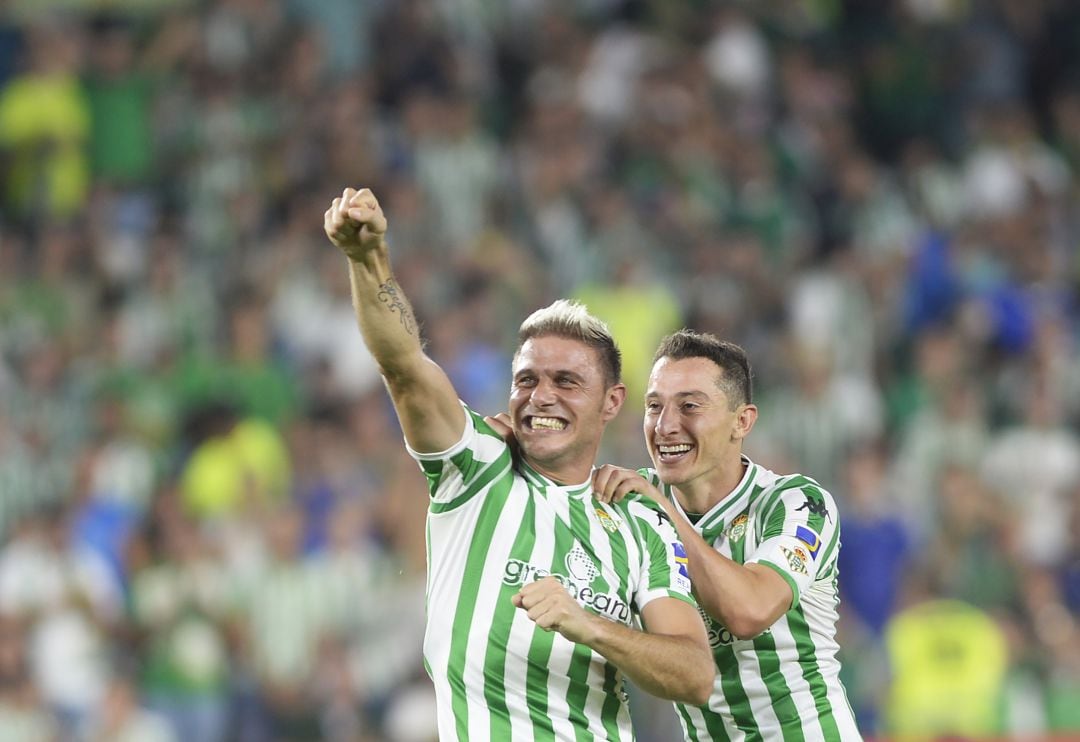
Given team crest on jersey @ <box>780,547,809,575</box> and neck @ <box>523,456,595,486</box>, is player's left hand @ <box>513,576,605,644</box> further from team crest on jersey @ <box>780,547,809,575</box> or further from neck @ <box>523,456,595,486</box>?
team crest on jersey @ <box>780,547,809,575</box>

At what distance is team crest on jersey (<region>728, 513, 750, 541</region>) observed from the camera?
5.91m

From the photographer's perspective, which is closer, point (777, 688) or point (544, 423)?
point (544, 423)

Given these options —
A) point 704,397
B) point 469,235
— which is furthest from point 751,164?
point 704,397

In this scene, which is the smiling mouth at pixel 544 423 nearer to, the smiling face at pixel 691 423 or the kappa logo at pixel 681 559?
the kappa logo at pixel 681 559

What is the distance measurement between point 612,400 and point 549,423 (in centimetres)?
28

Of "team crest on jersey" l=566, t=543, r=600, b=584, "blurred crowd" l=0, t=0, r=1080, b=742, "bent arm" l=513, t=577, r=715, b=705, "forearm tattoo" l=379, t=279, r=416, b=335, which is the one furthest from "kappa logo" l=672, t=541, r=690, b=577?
"blurred crowd" l=0, t=0, r=1080, b=742

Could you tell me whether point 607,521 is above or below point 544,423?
below

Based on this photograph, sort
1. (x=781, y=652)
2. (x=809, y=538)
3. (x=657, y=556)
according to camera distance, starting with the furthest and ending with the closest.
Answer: (x=781, y=652)
(x=809, y=538)
(x=657, y=556)

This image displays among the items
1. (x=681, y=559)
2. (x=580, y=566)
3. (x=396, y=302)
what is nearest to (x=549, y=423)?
(x=580, y=566)

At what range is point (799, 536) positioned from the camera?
5.74 m

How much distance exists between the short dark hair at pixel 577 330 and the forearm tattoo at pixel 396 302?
1.80 feet

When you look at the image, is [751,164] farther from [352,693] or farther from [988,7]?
[352,693]

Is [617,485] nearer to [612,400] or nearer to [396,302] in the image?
[612,400]

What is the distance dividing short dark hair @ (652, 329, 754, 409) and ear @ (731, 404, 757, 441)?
0.02m
